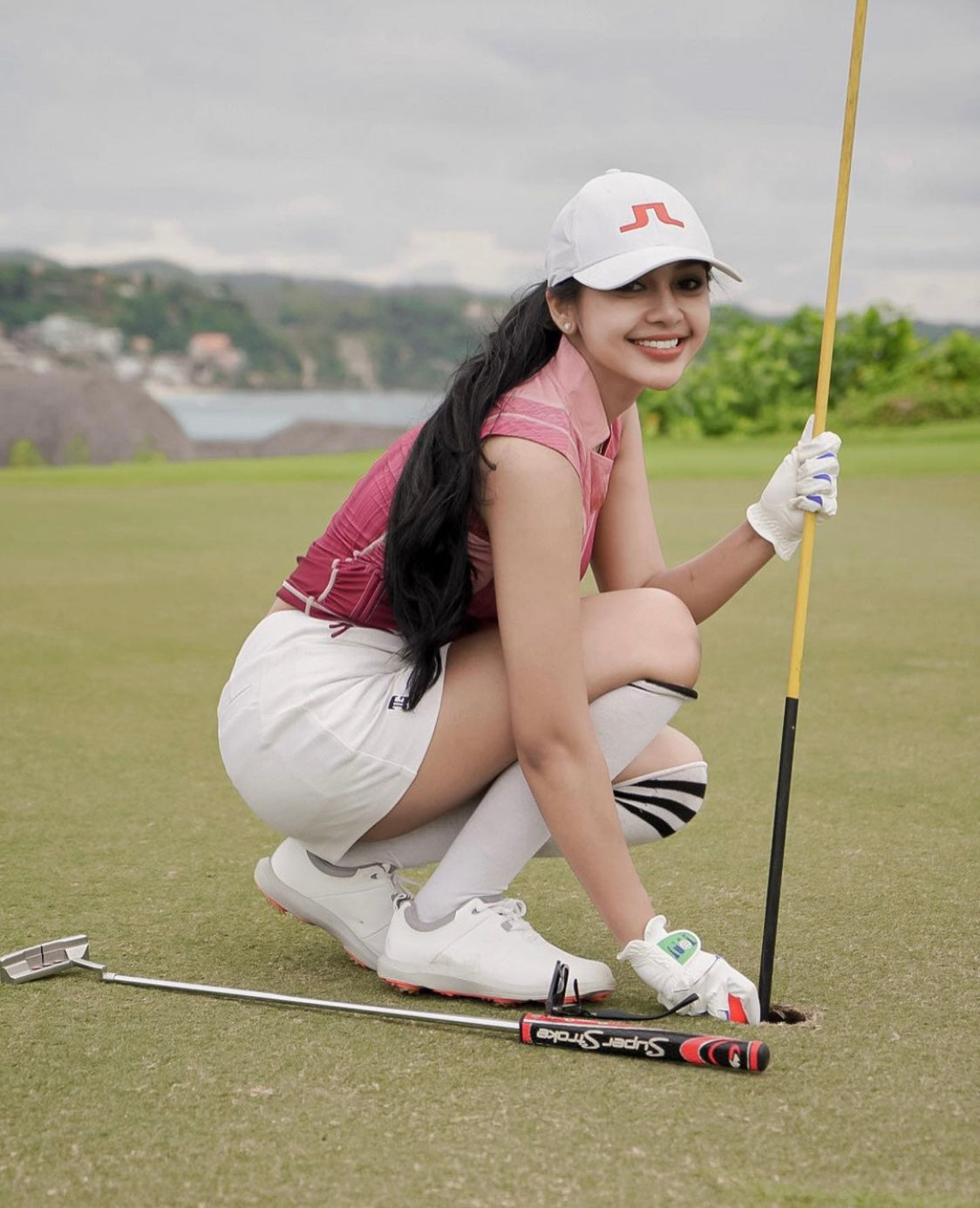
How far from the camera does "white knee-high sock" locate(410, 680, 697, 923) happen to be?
1812 millimetres

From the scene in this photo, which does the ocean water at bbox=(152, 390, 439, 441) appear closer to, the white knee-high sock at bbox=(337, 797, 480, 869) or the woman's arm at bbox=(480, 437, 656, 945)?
the white knee-high sock at bbox=(337, 797, 480, 869)

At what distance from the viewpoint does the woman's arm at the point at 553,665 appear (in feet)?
5.56

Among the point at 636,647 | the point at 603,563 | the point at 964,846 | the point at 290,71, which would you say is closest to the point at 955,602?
the point at 964,846

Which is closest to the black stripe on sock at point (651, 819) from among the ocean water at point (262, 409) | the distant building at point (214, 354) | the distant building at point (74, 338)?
the ocean water at point (262, 409)

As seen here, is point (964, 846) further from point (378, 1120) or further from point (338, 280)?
point (338, 280)

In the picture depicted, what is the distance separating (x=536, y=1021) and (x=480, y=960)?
0.22 metres

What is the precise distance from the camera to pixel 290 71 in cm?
1916

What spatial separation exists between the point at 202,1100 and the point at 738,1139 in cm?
50

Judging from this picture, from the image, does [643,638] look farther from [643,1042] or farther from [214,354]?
[214,354]

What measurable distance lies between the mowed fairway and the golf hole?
0.07 ft

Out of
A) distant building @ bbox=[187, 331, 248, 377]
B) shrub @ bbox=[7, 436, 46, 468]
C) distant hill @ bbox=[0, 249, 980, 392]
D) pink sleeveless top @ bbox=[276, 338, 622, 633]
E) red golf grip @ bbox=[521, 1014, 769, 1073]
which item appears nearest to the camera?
red golf grip @ bbox=[521, 1014, 769, 1073]

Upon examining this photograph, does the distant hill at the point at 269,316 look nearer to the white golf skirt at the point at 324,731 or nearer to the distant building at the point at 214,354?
the distant building at the point at 214,354

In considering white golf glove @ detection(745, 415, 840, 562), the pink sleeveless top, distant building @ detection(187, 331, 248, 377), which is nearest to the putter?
the pink sleeveless top

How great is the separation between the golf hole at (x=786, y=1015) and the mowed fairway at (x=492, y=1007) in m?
0.02
